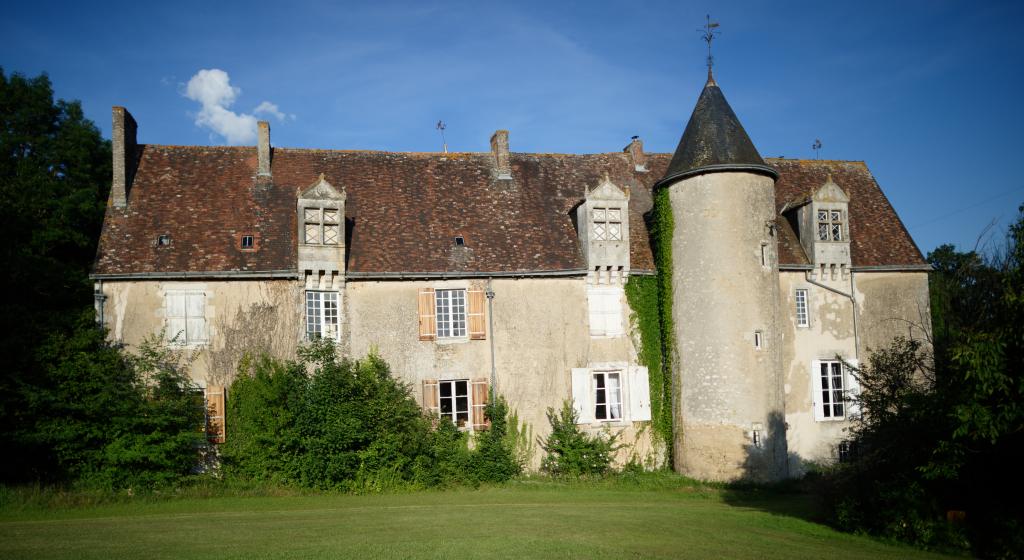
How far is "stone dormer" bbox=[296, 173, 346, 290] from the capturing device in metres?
21.5

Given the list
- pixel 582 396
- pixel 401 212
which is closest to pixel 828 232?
pixel 582 396

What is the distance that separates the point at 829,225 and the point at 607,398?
29.5 ft

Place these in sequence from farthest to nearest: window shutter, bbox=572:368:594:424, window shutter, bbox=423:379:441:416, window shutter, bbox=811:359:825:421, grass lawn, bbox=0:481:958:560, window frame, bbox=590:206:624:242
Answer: window shutter, bbox=811:359:825:421 < window frame, bbox=590:206:624:242 < window shutter, bbox=572:368:594:424 < window shutter, bbox=423:379:441:416 < grass lawn, bbox=0:481:958:560

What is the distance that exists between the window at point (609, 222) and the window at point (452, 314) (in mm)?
4082

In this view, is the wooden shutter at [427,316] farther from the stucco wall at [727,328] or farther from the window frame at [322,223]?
the stucco wall at [727,328]

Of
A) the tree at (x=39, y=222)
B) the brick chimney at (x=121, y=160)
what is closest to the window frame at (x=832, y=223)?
the brick chimney at (x=121, y=160)

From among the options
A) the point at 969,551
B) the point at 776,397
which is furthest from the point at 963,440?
the point at 776,397

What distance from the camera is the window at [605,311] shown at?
23.2 m

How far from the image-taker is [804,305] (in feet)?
80.8

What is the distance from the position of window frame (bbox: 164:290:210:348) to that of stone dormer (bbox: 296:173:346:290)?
2799 millimetres

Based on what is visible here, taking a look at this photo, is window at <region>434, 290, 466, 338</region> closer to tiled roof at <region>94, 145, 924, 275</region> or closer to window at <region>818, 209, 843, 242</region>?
tiled roof at <region>94, 145, 924, 275</region>

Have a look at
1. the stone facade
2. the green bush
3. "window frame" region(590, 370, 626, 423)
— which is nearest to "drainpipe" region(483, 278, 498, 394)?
the stone facade

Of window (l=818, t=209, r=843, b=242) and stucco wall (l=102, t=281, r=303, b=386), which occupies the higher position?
window (l=818, t=209, r=843, b=242)

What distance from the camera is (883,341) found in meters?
25.0
